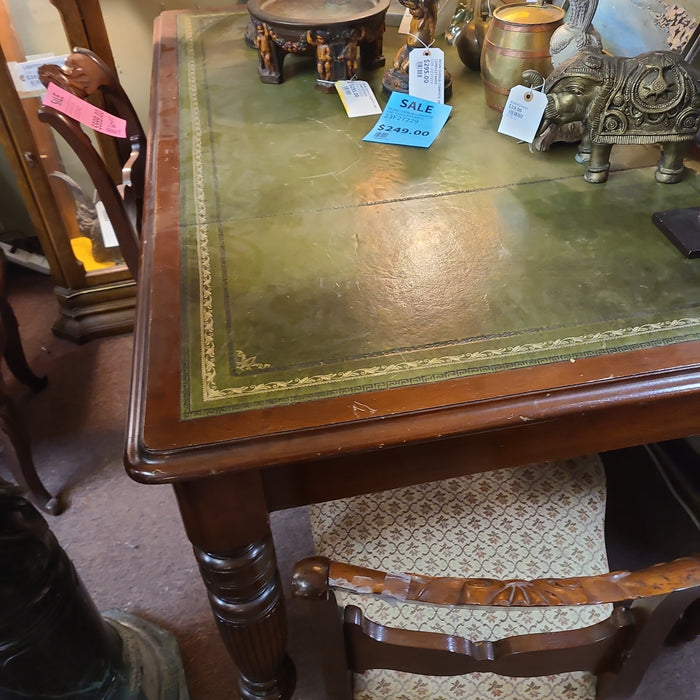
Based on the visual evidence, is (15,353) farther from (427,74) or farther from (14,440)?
(427,74)

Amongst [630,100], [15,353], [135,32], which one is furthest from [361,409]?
[135,32]

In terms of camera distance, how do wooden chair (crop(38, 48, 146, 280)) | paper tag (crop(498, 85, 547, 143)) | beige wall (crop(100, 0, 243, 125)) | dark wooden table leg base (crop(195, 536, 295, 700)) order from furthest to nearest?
beige wall (crop(100, 0, 243, 125)) < wooden chair (crop(38, 48, 146, 280)) < paper tag (crop(498, 85, 547, 143)) < dark wooden table leg base (crop(195, 536, 295, 700))

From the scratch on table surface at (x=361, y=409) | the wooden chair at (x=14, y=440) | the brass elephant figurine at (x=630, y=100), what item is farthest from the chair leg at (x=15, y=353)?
the brass elephant figurine at (x=630, y=100)

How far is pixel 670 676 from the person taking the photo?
119 cm

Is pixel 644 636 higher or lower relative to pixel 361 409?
lower

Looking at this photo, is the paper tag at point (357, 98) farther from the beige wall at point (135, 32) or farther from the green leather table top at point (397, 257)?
the beige wall at point (135, 32)

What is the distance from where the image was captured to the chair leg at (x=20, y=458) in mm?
1336

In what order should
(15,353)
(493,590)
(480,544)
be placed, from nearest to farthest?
(493,590) < (480,544) < (15,353)

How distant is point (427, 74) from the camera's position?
1232 millimetres

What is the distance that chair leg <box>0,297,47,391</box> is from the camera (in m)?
1.53

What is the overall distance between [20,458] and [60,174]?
0.75m

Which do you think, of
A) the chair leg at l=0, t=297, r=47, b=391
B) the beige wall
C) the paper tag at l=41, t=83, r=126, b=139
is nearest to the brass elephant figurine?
the paper tag at l=41, t=83, r=126, b=139

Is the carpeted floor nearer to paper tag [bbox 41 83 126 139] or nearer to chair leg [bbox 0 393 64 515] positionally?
chair leg [bbox 0 393 64 515]

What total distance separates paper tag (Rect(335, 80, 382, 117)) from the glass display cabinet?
26.0 inches
